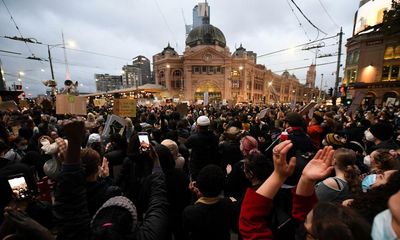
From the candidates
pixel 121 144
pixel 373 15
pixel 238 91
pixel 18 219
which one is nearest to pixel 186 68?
pixel 238 91

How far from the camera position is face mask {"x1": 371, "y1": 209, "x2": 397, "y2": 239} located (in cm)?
113

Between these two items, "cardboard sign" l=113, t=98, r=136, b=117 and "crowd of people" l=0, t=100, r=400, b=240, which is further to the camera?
"cardboard sign" l=113, t=98, r=136, b=117

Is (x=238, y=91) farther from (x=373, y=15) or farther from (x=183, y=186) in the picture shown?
(x=183, y=186)

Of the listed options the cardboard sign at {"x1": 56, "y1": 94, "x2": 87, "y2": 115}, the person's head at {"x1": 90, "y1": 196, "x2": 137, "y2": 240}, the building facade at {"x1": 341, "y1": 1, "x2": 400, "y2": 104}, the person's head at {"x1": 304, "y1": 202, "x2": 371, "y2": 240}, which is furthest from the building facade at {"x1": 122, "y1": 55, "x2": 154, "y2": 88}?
the person's head at {"x1": 304, "y1": 202, "x2": 371, "y2": 240}

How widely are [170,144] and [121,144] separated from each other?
1.61m

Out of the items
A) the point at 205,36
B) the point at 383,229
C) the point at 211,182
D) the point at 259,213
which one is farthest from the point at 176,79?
Answer: the point at 383,229

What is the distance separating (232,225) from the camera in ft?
7.31

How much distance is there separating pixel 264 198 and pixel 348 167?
1.63 m

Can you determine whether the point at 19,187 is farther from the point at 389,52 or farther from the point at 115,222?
the point at 389,52

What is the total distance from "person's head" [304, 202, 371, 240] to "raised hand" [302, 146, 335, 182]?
472mm

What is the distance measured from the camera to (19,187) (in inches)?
91.8

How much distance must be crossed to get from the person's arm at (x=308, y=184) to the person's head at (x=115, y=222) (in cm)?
137

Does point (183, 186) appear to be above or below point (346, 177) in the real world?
below

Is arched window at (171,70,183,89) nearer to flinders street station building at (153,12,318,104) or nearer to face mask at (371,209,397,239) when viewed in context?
flinders street station building at (153,12,318,104)
